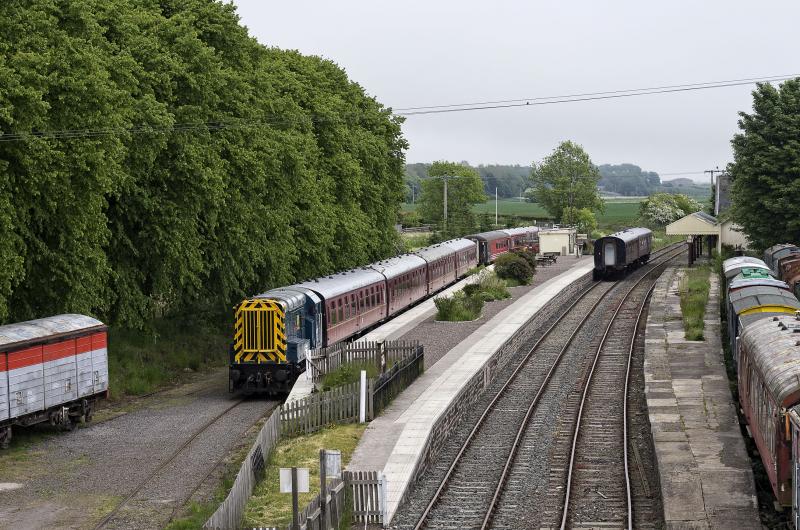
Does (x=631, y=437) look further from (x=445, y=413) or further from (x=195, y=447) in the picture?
(x=195, y=447)

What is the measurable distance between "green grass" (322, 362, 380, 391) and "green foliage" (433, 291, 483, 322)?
15.9m

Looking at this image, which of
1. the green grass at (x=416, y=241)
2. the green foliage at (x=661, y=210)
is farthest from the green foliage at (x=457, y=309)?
the green foliage at (x=661, y=210)

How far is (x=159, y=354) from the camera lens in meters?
36.6

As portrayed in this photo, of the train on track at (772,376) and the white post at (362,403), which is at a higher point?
the train on track at (772,376)

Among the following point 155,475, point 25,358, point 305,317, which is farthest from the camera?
point 305,317

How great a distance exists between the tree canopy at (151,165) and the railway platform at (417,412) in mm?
8433

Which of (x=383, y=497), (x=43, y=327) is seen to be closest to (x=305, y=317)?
(x=43, y=327)

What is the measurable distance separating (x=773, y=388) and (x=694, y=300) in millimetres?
31718

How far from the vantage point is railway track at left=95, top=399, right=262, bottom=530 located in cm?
1796

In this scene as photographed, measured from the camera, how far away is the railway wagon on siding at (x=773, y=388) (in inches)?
622

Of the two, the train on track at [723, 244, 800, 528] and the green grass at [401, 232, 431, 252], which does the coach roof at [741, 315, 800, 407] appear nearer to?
the train on track at [723, 244, 800, 528]

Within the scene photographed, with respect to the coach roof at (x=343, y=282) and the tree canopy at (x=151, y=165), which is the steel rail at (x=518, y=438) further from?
the tree canopy at (x=151, y=165)

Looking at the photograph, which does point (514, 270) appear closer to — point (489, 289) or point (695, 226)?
point (489, 289)

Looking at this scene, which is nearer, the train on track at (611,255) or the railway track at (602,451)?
the railway track at (602,451)
